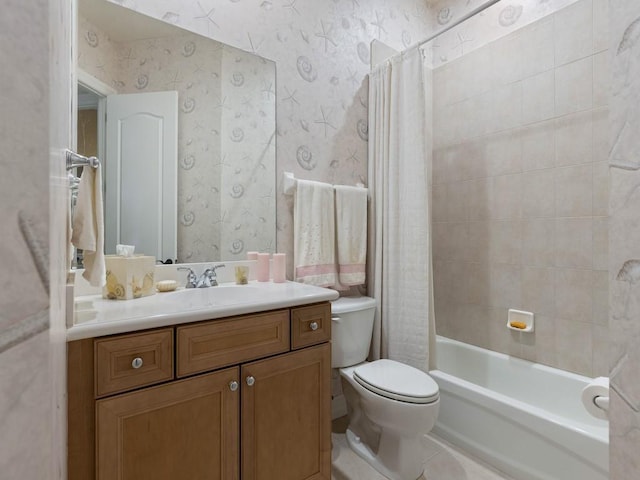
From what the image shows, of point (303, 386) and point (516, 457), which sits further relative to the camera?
point (516, 457)

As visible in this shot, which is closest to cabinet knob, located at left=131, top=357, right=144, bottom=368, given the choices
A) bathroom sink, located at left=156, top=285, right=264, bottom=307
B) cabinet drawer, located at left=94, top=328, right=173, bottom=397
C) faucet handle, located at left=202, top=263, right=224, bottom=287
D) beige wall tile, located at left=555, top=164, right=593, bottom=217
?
cabinet drawer, located at left=94, top=328, right=173, bottom=397

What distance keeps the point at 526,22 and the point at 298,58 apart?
4.68 ft

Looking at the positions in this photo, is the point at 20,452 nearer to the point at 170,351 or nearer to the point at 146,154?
the point at 170,351

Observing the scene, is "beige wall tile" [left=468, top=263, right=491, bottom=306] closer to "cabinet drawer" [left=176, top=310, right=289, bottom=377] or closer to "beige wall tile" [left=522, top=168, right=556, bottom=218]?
"beige wall tile" [left=522, top=168, right=556, bottom=218]

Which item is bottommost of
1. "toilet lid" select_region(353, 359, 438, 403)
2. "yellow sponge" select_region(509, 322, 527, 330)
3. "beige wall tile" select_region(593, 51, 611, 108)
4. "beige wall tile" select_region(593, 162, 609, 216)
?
"toilet lid" select_region(353, 359, 438, 403)

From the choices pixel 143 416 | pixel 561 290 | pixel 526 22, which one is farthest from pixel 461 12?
pixel 143 416

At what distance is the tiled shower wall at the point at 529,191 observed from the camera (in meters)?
1.77

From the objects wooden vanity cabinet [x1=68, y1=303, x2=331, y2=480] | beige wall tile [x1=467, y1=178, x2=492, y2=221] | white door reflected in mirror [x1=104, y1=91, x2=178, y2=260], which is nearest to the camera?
wooden vanity cabinet [x1=68, y1=303, x2=331, y2=480]

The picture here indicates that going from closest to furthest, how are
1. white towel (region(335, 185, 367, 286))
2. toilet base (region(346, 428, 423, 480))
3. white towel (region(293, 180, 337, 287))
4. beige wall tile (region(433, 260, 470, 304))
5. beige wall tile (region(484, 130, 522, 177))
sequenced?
toilet base (region(346, 428, 423, 480)) < white towel (region(293, 180, 337, 287)) < white towel (region(335, 185, 367, 286)) < beige wall tile (region(484, 130, 522, 177)) < beige wall tile (region(433, 260, 470, 304))

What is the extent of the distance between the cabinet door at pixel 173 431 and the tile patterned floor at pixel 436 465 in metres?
0.72

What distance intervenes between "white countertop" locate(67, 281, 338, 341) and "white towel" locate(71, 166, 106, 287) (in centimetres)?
13

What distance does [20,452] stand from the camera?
20cm

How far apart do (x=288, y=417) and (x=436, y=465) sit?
35.5 inches

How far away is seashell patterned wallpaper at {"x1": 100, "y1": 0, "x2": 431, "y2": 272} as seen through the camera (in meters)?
1.71
